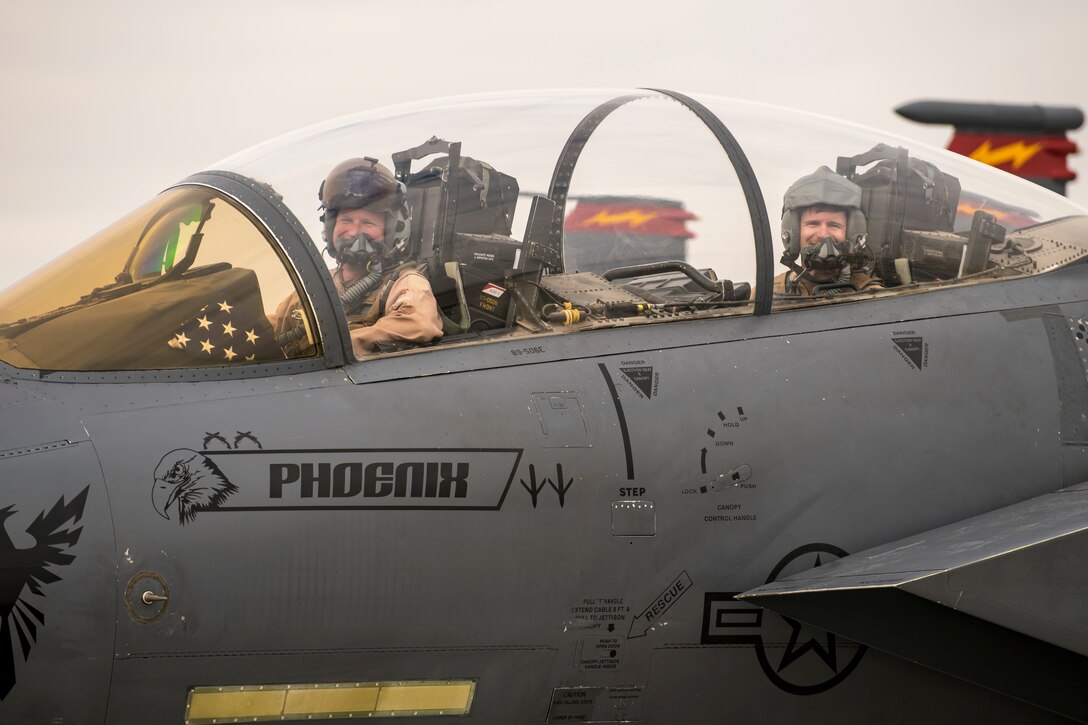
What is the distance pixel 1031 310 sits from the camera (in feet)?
19.3

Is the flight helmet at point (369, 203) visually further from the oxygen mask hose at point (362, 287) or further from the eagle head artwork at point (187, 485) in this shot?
the eagle head artwork at point (187, 485)

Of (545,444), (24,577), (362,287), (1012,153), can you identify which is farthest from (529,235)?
(1012,153)

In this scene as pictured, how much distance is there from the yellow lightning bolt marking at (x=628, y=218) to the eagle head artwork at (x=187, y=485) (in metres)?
2.18

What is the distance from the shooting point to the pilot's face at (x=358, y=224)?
5102 mm

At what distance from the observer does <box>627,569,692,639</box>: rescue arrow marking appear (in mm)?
4883

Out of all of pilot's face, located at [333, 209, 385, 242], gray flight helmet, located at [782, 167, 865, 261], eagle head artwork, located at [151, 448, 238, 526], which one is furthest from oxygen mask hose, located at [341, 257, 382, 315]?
gray flight helmet, located at [782, 167, 865, 261]

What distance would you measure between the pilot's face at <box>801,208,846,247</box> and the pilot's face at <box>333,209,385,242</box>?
1.99 metres

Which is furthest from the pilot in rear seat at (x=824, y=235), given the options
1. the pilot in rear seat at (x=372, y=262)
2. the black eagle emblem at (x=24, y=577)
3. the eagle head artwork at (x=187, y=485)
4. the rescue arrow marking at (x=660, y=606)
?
the black eagle emblem at (x=24, y=577)

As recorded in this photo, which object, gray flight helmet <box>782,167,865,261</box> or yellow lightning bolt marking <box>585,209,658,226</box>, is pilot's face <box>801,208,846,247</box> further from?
yellow lightning bolt marking <box>585,209,658,226</box>

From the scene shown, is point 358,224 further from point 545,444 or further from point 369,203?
point 545,444

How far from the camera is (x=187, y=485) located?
4.34m

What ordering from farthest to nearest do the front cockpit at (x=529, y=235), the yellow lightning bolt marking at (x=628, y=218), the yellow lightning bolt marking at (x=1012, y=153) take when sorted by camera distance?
the yellow lightning bolt marking at (x=1012, y=153) → the yellow lightning bolt marking at (x=628, y=218) → the front cockpit at (x=529, y=235)

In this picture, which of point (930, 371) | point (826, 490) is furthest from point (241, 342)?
point (930, 371)

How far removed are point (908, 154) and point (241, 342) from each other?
3473 mm
